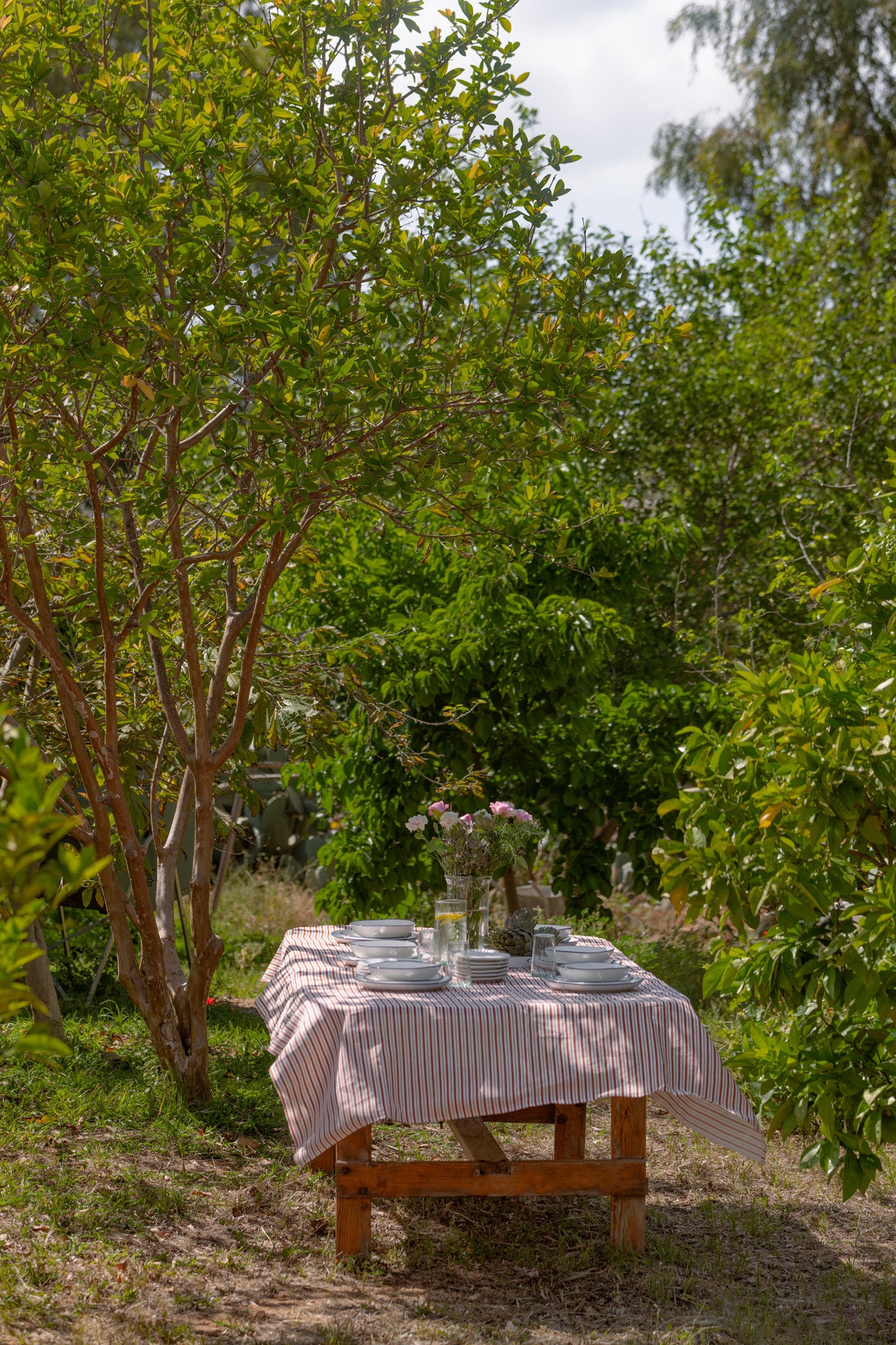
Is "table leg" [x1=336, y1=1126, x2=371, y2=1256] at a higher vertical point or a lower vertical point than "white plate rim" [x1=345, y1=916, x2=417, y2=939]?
lower

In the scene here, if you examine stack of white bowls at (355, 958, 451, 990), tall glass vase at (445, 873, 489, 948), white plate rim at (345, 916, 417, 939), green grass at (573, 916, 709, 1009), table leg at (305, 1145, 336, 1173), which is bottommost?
table leg at (305, 1145, 336, 1173)

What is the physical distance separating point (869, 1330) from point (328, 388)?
2.76 m

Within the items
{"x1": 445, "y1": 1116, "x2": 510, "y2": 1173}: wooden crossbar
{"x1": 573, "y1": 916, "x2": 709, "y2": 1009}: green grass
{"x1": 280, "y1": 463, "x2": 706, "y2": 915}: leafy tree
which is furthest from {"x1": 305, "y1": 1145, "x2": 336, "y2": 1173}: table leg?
{"x1": 573, "y1": 916, "x2": 709, "y2": 1009}: green grass

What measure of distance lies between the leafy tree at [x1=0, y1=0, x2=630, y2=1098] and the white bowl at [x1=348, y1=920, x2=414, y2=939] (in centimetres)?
61

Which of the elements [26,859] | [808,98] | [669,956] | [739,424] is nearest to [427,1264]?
[26,859]

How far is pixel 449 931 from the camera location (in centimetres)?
356

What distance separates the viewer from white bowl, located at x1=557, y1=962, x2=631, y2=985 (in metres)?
3.41

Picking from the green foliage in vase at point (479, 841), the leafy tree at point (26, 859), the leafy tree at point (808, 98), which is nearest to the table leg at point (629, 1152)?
the green foliage in vase at point (479, 841)

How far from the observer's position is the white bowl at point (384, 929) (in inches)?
156

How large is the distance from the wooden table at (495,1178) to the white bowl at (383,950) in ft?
1.78

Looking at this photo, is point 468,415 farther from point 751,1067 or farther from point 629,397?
point 629,397

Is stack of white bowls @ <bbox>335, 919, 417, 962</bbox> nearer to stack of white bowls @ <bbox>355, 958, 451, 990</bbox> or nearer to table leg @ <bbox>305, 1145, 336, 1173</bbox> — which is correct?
stack of white bowls @ <bbox>355, 958, 451, 990</bbox>

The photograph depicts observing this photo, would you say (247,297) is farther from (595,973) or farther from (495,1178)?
(495,1178)

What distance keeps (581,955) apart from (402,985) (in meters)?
0.69
